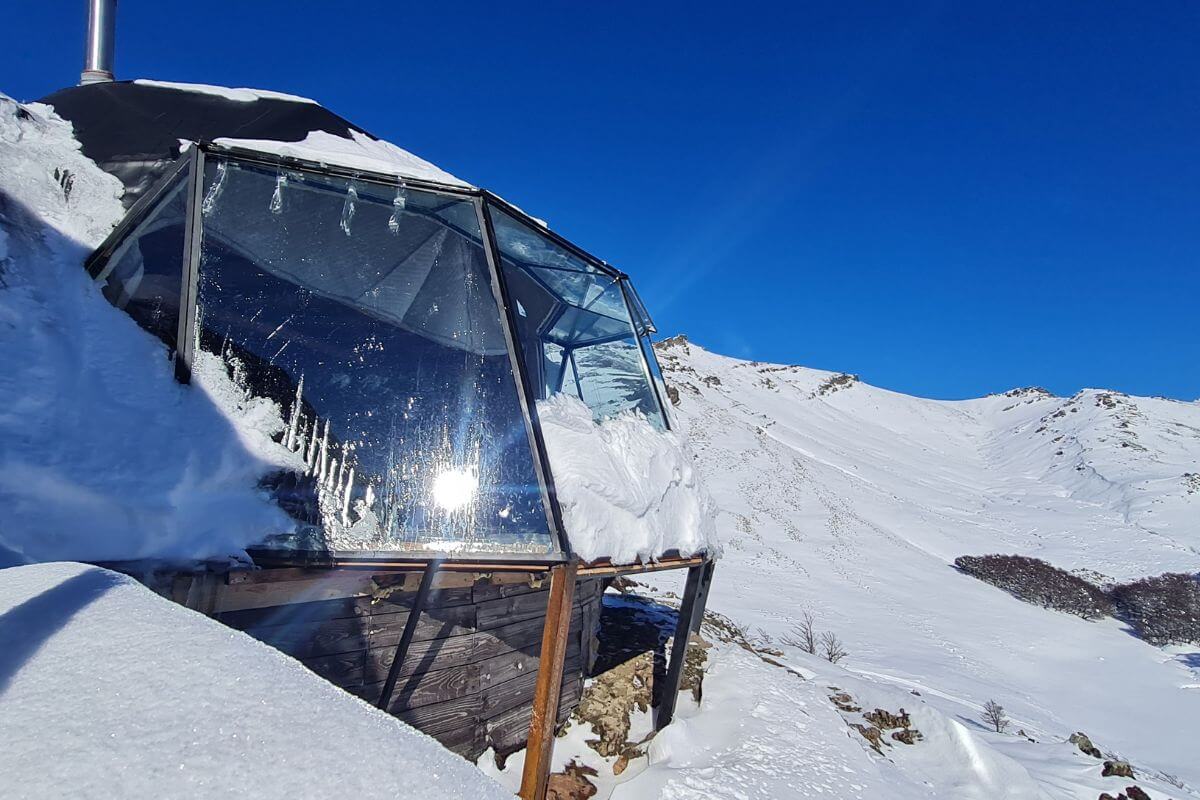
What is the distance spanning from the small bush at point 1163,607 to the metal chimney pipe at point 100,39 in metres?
31.4

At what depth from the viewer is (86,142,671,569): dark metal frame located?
342 centimetres

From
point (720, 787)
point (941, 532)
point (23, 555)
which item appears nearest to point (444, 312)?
point (23, 555)

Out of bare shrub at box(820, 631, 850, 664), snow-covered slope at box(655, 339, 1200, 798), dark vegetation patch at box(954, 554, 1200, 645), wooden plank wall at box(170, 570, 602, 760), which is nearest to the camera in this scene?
wooden plank wall at box(170, 570, 602, 760)

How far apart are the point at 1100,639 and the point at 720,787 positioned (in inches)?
886

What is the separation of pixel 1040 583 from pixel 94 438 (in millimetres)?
30200

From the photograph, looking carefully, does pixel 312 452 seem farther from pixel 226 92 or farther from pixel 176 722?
pixel 226 92

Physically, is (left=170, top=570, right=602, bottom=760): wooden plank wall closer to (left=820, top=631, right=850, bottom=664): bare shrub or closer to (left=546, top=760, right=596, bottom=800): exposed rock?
(left=546, top=760, right=596, bottom=800): exposed rock

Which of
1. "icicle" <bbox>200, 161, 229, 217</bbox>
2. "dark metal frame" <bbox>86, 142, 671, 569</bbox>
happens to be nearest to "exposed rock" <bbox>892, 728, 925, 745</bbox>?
"dark metal frame" <bbox>86, 142, 671, 569</bbox>

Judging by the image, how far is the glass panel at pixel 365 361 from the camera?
11.5 feet

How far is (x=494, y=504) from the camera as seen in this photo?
155 inches

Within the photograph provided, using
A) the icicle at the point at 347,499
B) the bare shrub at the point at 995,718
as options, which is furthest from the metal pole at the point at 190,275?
the bare shrub at the point at 995,718

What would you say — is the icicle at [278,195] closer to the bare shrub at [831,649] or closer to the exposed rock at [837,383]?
the bare shrub at [831,649]

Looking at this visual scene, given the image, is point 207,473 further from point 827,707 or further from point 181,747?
point 827,707

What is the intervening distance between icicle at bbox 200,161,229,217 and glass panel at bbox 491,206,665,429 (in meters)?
2.30
